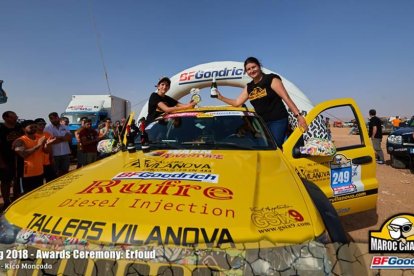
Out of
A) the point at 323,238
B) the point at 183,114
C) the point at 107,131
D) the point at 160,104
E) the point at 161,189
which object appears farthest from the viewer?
the point at 107,131

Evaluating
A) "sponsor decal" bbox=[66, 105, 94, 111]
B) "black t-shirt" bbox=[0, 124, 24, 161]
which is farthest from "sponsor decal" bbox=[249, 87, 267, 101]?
"sponsor decal" bbox=[66, 105, 94, 111]

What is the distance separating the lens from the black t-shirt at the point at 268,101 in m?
3.59

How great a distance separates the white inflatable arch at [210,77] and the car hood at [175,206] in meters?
7.57

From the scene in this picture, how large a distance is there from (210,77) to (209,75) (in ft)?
0.26

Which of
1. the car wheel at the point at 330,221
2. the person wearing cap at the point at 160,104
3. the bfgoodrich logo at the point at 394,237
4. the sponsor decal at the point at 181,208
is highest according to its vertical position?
the person wearing cap at the point at 160,104

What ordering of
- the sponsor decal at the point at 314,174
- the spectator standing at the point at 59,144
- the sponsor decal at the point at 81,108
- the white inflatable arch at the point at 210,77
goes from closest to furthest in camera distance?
the sponsor decal at the point at 314,174
the spectator standing at the point at 59,144
the white inflatable arch at the point at 210,77
the sponsor decal at the point at 81,108

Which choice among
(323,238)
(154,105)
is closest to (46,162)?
(154,105)

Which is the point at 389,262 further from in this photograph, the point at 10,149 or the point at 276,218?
the point at 10,149

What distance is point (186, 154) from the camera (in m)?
2.41

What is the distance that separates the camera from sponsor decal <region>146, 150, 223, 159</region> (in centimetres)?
233

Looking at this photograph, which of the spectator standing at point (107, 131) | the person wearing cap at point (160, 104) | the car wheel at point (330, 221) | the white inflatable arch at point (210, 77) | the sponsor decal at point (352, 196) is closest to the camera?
the car wheel at point (330, 221)

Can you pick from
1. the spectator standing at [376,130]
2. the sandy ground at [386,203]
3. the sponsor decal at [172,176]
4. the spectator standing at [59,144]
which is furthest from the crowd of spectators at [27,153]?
the spectator standing at [376,130]

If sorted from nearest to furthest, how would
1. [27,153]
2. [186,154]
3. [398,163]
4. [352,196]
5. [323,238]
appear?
1. [323,238]
2. [186,154]
3. [352,196]
4. [27,153]
5. [398,163]

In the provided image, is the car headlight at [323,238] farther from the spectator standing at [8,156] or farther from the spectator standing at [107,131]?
the spectator standing at [107,131]
